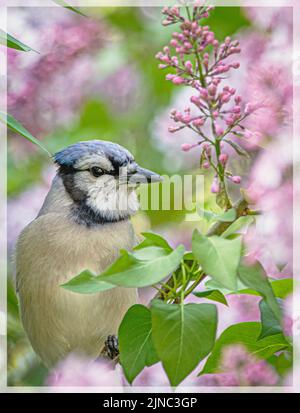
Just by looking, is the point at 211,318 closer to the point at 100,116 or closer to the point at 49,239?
the point at 49,239

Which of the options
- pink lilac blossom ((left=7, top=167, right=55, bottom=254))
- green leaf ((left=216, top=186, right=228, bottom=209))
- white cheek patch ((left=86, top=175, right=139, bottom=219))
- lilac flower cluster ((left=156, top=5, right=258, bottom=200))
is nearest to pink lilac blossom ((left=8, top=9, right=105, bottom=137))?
pink lilac blossom ((left=7, top=167, right=55, bottom=254))

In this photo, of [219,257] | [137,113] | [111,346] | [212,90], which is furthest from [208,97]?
[137,113]

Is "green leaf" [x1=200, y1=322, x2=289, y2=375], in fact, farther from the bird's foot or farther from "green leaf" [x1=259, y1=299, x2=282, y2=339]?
the bird's foot

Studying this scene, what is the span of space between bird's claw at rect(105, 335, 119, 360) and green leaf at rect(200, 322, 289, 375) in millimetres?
445

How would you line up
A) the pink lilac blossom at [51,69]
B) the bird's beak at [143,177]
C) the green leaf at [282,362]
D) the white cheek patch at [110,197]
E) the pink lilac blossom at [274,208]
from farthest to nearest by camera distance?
the pink lilac blossom at [51,69]
the white cheek patch at [110,197]
the bird's beak at [143,177]
the green leaf at [282,362]
the pink lilac blossom at [274,208]

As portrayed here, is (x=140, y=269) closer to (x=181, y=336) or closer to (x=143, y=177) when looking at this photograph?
(x=181, y=336)

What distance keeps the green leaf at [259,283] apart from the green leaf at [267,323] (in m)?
0.14

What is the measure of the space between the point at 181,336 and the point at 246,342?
25 cm

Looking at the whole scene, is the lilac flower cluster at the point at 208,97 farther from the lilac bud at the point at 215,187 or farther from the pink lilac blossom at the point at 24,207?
the pink lilac blossom at the point at 24,207

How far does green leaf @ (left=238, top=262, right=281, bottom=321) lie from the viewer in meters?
0.97

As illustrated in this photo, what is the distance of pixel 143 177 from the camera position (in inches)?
63.5

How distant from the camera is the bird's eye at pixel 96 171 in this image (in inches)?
65.8

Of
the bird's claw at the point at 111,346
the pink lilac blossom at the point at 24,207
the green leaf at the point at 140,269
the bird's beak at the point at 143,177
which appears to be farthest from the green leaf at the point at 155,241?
the pink lilac blossom at the point at 24,207

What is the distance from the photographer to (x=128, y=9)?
232 cm
